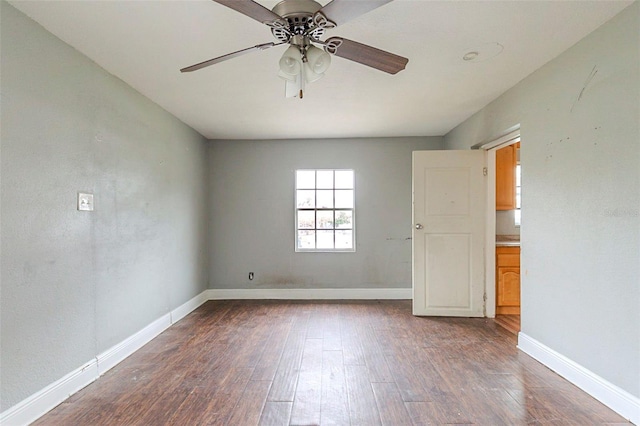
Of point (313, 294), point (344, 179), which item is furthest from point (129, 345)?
point (344, 179)

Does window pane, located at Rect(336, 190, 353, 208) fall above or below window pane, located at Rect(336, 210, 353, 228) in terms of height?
above

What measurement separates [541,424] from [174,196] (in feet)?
12.6

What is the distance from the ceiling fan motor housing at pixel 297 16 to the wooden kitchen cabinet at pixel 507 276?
342 cm

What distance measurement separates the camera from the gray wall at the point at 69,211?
1.86 meters

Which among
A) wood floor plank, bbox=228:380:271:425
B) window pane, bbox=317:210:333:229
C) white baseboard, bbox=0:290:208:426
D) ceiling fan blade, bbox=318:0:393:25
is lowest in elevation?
wood floor plank, bbox=228:380:271:425

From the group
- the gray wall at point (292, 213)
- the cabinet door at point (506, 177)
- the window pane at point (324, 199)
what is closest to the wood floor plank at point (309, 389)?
the gray wall at point (292, 213)

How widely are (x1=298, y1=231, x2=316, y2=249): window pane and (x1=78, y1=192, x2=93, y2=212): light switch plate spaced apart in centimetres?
283

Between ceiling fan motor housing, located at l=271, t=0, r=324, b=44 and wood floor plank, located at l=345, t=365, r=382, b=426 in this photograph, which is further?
wood floor plank, located at l=345, t=365, r=382, b=426

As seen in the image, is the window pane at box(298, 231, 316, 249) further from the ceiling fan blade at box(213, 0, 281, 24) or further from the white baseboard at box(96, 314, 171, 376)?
the ceiling fan blade at box(213, 0, 281, 24)

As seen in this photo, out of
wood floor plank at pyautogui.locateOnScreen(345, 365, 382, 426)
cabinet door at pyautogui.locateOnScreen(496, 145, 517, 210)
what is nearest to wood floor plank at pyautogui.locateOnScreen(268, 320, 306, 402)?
wood floor plank at pyautogui.locateOnScreen(345, 365, 382, 426)

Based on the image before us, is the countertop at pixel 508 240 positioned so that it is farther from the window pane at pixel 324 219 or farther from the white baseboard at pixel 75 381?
the white baseboard at pixel 75 381

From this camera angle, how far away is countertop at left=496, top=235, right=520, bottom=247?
3.87 meters

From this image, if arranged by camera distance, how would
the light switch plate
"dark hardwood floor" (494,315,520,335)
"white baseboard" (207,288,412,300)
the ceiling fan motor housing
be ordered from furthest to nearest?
"white baseboard" (207,288,412,300) → "dark hardwood floor" (494,315,520,335) → the light switch plate → the ceiling fan motor housing

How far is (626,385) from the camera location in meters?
1.91
